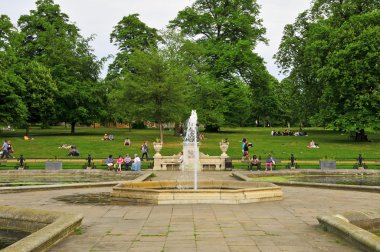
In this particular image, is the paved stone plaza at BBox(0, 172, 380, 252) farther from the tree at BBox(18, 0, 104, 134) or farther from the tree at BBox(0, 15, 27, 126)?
the tree at BBox(18, 0, 104, 134)

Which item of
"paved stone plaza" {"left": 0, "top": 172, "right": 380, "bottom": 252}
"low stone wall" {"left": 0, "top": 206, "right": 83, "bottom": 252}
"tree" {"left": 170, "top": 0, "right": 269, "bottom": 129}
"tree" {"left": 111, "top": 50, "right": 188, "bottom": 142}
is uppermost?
"tree" {"left": 170, "top": 0, "right": 269, "bottom": 129}

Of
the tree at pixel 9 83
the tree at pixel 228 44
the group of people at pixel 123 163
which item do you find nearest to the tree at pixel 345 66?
the tree at pixel 228 44

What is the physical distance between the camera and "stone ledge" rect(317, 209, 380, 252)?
25.3 ft

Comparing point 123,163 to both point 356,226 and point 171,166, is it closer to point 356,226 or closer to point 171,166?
point 171,166

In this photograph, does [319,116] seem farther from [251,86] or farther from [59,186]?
[59,186]

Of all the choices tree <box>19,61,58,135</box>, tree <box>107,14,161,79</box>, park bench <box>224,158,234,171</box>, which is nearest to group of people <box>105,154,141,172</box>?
park bench <box>224,158,234,171</box>

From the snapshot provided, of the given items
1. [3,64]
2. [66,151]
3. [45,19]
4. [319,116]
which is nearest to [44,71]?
[3,64]

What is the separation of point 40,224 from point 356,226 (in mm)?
6584

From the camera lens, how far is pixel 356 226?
30.2ft

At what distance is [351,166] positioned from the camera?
3003 cm

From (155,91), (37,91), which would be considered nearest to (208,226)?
(155,91)

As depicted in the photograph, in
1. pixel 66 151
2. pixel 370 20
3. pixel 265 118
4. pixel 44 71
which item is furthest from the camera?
pixel 265 118

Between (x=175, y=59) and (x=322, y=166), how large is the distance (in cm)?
2253

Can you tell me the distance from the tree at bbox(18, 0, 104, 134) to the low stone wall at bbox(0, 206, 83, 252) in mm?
45609
